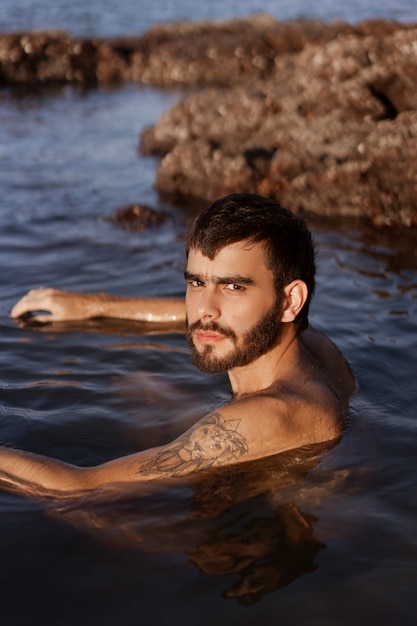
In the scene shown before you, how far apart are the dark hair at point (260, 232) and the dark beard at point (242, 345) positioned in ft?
0.51

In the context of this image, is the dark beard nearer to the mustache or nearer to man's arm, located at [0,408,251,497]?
the mustache

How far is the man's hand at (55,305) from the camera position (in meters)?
6.24

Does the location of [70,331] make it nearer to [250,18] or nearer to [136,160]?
[136,160]

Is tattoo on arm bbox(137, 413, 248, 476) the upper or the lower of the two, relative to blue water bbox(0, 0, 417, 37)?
lower

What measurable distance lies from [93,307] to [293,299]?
251cm

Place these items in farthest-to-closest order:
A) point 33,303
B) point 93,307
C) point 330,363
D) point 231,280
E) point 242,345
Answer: point 93,307 < point 33,303 < point 330,363 < point 242,345 < point 231,280

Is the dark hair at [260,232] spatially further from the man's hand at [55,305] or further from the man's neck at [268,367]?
the man's hand at [55,305]

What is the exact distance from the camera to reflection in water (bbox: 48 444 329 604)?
3492mm

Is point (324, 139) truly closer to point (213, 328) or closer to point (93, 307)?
point (93, 307)

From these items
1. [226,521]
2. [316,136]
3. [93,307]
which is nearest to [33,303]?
[93,307]

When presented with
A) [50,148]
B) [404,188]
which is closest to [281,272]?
[404,188]

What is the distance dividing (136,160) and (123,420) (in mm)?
8105

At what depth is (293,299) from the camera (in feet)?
13.7

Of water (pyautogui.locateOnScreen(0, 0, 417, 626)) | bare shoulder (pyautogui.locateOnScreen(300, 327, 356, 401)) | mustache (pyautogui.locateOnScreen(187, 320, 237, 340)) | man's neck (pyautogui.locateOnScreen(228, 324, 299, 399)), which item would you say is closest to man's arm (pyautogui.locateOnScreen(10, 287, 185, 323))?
water (pyautogui.locateOnScreen(0, 0, 417, 626))
